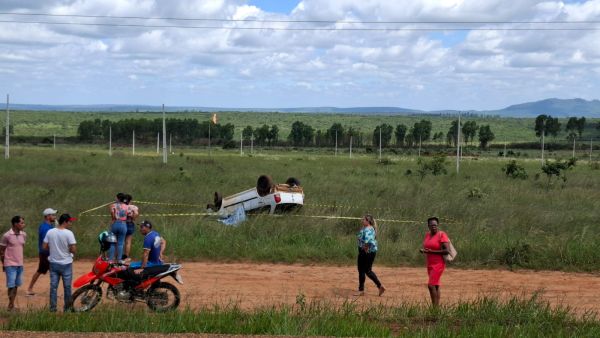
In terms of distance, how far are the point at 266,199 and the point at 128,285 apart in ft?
24.1

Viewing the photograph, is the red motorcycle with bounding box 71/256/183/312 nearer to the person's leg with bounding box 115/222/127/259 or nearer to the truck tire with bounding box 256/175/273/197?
the person's leg with bounding box 115/222/127/259

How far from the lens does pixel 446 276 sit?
12461mm

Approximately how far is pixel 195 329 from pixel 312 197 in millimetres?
13763

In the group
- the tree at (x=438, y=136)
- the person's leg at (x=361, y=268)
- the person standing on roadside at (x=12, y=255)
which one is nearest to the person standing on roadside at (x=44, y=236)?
the person standing on roadside at (x=12, y=255)

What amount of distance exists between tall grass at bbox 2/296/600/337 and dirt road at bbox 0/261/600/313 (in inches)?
65.1

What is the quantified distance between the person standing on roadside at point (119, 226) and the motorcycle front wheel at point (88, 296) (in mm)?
2540

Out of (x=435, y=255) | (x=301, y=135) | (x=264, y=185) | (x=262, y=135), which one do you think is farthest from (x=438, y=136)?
(x=435, y=255)

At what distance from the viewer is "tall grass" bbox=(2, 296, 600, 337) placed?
23.7ft

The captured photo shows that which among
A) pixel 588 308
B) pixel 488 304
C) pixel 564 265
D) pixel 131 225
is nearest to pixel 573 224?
pixel 564 265

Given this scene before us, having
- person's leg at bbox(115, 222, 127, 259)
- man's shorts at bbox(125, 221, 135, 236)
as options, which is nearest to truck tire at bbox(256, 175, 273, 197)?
man's shorts at bbox(125, 221, 135, 236)

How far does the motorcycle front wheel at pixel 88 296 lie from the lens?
9.35m

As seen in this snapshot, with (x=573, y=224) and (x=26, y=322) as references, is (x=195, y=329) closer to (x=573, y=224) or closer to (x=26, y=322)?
(x=26, y=322)

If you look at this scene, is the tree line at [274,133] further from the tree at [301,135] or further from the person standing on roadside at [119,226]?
the person standing on roadside at [119,226]

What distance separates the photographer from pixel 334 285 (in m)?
11.6
